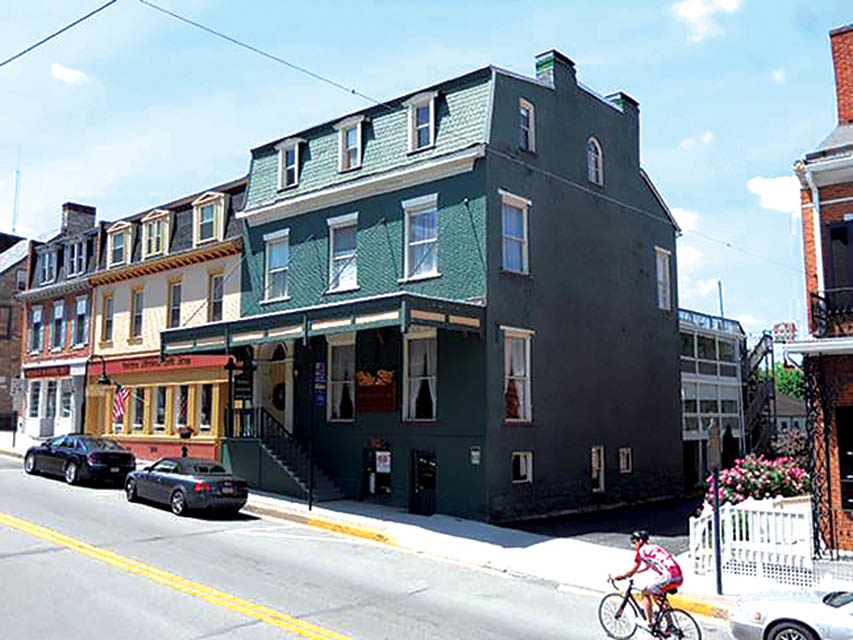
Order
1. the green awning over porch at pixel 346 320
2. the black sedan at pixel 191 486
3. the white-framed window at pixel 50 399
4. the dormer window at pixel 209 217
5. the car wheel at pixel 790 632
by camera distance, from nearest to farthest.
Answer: the car wheel at pixel 790 632 → the green awning over porch at pixel 346 320 → the black sedan at pixel 191 486 → the dormer window at pixel 209 217 → the white-framed window at pixel 50 399

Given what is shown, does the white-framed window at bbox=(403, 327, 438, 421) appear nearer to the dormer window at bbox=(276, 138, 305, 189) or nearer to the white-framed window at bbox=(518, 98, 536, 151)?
the white-framed window at bbox=(518, 98, 536, 151)

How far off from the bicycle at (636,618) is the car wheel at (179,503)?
11869 mm

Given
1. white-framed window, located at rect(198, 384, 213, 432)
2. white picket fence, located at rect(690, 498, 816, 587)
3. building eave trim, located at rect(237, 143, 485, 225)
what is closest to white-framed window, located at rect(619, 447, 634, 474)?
white picket fence, located at rect(690, 498, 816, 587)

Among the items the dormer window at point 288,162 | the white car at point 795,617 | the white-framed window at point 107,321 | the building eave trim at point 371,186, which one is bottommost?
the white car at point 795,617

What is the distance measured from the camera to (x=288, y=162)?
26.5 metres

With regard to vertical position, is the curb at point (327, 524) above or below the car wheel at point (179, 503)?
below

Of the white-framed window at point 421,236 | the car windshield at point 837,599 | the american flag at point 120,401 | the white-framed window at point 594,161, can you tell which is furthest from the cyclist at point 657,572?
the american flag at point 120,401

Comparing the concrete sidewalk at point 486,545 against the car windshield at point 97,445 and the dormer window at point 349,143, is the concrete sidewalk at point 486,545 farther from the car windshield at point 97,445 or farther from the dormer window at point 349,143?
the dormer window at point 349,143

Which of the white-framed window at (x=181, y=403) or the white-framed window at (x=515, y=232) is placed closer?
the white-framed window at (x=515, y=232)

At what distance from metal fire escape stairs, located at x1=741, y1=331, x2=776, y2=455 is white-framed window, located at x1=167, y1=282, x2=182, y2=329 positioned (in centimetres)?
2457

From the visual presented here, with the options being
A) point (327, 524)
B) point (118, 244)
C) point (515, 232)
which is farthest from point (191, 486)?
point (118, 244)

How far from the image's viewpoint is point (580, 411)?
23.2m

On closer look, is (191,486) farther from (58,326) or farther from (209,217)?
(58,326)

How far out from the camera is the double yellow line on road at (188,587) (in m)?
9.71
